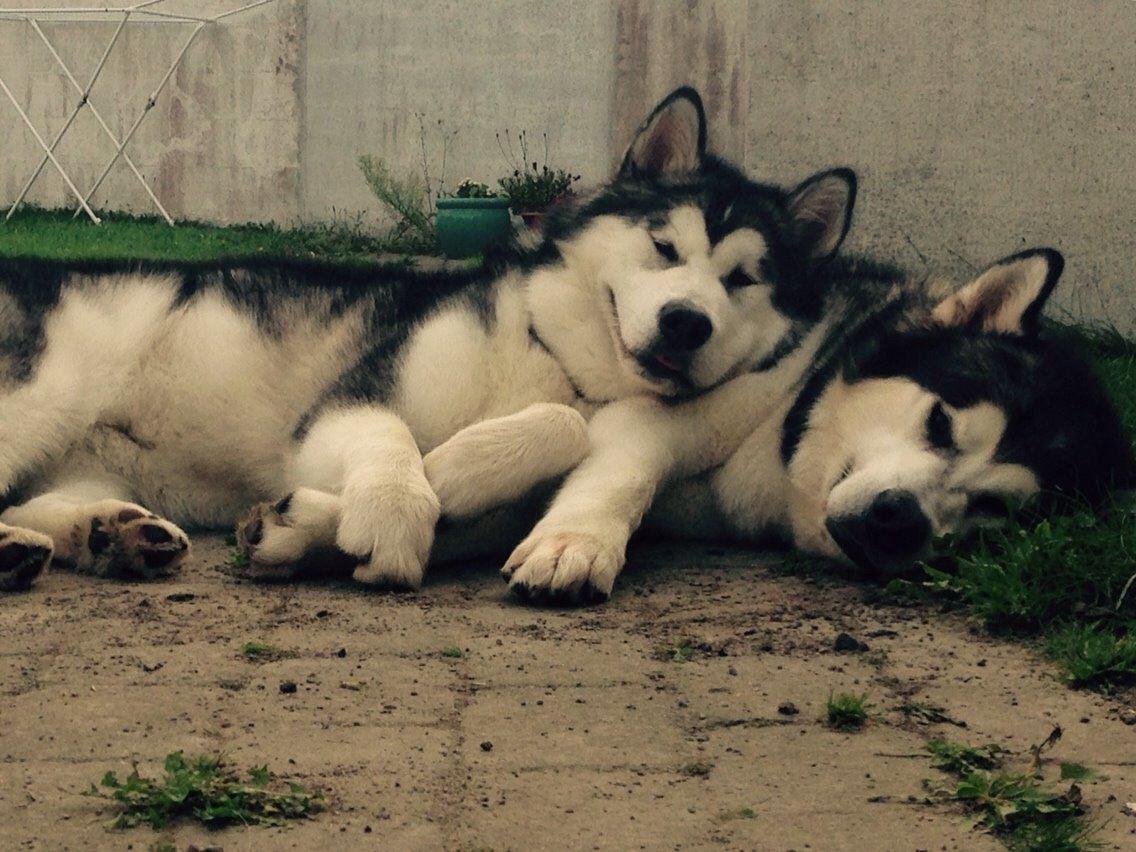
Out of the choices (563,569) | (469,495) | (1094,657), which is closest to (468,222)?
(469,495)

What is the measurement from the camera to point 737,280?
15.7 ft

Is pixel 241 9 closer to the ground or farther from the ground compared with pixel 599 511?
farther from the ground

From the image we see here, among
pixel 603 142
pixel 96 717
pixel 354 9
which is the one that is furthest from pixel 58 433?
pixel 354 9

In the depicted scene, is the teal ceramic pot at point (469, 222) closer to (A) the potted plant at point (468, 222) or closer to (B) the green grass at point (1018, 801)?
(A) the potted plant at point (468, 222)

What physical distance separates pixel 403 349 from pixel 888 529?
164 centimetres

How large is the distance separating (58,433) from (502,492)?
4.69ft

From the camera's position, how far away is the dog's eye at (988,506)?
166 inches

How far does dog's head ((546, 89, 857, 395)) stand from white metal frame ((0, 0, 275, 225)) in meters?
10.4

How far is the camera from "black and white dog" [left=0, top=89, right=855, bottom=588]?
14.6 ft

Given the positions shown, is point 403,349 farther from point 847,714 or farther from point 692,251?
point 847,714

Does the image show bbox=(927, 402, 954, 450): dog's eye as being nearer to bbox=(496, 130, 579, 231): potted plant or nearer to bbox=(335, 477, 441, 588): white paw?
bbox=(335, 477, 441, 588): white paw

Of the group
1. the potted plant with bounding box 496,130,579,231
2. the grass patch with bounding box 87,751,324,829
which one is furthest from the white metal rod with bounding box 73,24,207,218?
the grass patch with bounding box 87,751,324,829

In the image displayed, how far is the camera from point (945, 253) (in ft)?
29.9

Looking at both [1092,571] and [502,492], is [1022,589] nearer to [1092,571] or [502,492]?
[1092,571]
